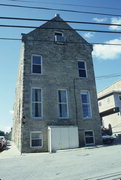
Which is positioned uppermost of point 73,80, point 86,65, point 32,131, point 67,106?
point 86,65

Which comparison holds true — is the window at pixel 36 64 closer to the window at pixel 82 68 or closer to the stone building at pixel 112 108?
the window at pixel 82 68

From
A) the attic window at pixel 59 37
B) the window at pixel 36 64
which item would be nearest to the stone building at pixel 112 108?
the attic window at pixel 59 37

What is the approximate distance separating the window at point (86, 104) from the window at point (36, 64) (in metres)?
5.11

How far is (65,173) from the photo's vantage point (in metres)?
6.66

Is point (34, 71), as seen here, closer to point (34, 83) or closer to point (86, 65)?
point (34, 83)

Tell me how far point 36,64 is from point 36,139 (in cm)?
716

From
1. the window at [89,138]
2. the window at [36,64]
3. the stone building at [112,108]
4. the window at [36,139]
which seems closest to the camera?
the window at [36,139]

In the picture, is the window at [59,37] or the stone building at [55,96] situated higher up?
the window at [59,37]

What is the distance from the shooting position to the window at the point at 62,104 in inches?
647

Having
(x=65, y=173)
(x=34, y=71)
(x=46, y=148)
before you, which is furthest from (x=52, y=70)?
(x=65, y=173)

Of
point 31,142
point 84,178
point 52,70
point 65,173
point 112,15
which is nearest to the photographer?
point 84,178

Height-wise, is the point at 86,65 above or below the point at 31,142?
above

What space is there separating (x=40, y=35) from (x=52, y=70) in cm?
399

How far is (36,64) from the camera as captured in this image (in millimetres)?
17094
